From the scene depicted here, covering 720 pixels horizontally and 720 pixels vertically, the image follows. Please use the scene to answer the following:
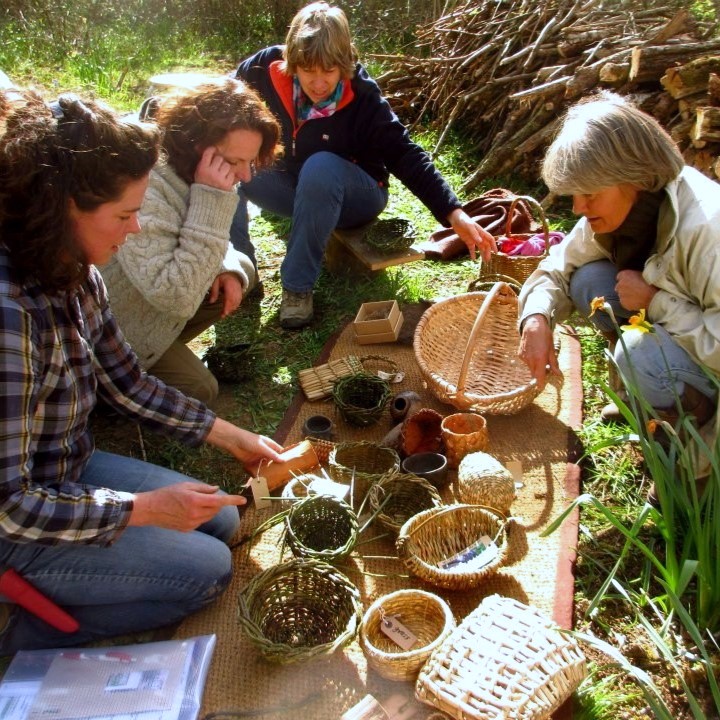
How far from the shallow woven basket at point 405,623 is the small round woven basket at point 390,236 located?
2124mm

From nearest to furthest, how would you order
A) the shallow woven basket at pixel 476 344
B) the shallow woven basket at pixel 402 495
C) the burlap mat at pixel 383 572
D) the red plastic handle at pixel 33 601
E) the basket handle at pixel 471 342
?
the red plastic handle at pixel 33 601, the burlap mat at pixel 383 572, the shallow woven basket at pixel 402 495, the basket handle at pixel 471 342, the shallow woven basket at pixel 476 344

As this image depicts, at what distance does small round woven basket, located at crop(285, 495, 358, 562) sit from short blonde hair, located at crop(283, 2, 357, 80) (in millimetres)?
2015

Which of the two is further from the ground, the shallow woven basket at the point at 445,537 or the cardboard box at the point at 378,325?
the cardboard box at the point at 378,325

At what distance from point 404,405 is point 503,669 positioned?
1328 millimetres

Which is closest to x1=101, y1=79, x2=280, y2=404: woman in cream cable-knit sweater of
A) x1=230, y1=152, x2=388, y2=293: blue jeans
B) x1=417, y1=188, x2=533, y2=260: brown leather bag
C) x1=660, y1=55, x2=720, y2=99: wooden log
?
x1=230, y1=152, x2=388, y2=293: blue jeans

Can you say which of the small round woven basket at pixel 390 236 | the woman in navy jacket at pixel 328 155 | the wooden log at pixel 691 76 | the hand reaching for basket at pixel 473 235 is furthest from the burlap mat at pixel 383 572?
the wooden log at pixel 691 76

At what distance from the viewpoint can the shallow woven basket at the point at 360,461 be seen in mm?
2520

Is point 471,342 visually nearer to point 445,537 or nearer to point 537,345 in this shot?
point 537,345

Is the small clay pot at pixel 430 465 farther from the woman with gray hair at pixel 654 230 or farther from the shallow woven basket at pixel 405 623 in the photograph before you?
the woman with gray hair at pixel 654 230

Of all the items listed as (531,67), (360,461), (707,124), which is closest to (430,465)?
(360,461)

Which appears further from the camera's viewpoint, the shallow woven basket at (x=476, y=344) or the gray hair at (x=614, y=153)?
the shallow woven basket at (x=476, y=344)

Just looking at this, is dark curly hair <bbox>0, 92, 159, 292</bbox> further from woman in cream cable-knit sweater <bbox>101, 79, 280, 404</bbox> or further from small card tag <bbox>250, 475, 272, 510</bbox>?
small card tag <bbox>250, 475, 272, 510</bbox>

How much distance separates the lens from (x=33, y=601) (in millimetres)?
1906

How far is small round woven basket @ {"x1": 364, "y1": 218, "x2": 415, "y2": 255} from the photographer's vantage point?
3.78 metres
